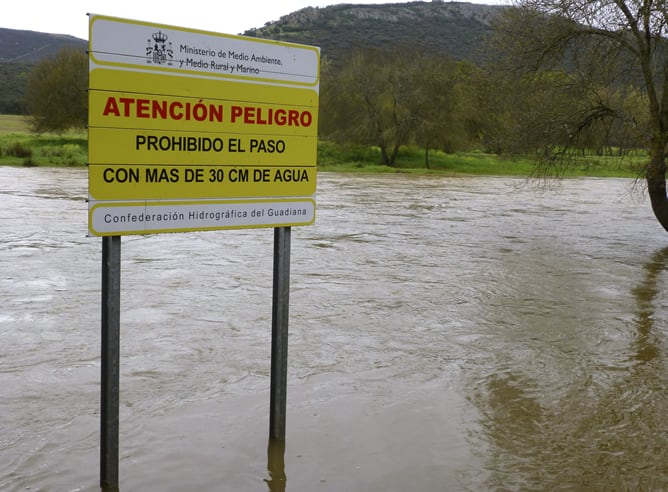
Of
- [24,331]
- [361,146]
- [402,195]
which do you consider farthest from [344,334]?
[361,146]

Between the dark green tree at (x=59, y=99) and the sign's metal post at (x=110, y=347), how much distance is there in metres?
54.4

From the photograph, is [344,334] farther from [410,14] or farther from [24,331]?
[410,14]

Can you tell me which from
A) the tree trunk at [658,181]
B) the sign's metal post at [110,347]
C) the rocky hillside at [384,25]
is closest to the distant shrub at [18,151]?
the tree trunk at [658,181]

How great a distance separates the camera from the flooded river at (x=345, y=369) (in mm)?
4809

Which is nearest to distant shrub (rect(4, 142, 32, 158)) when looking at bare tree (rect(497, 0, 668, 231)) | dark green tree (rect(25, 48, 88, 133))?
dark green tree (rect(25, 48, 88, 133))

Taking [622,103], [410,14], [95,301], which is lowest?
[95,301]

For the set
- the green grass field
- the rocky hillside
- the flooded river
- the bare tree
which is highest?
the rocky hillside

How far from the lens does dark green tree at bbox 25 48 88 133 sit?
55.7 m

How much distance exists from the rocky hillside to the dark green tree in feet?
207

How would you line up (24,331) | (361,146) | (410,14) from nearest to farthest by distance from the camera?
(24,331), (361,146), (410,14)

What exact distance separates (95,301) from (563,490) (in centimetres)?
635

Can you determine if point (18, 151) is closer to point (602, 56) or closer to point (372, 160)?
point (372, 160)

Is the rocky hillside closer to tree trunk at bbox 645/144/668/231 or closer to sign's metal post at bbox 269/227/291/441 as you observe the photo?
tree trunk at bbox 645/144/668/231

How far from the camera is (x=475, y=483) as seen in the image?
4637 millimetres
